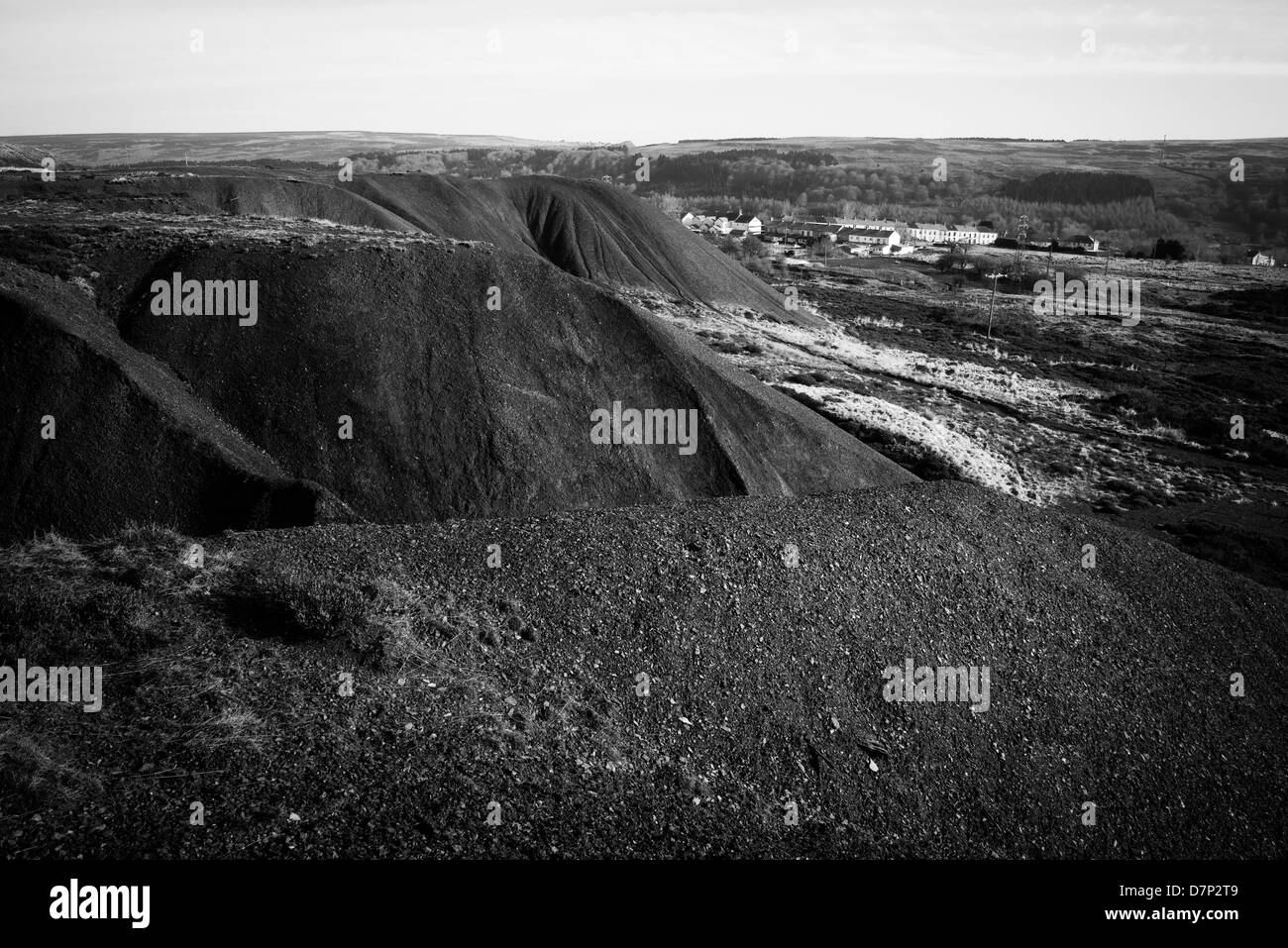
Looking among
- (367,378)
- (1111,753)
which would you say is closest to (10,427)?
(367,378)

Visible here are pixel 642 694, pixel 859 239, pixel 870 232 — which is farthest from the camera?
pixel 870 232

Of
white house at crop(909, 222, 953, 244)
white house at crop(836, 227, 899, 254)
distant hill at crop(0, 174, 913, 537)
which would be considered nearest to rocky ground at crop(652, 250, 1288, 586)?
distant hill at crop(0, 174, 913, 537)

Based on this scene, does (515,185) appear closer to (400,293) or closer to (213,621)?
(400,293)

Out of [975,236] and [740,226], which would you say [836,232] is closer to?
[740,226]

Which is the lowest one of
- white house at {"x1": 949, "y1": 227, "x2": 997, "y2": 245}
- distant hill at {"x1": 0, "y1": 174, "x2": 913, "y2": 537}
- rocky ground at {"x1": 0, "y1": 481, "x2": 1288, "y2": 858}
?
rocky ground at {"x1": 0, "y1": 481, "x2": 1288, "y2": 858}

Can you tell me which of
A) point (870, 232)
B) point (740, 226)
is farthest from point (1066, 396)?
point (740, 226)

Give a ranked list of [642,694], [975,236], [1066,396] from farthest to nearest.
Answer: [975,236] < [1066,396] < [642,694]

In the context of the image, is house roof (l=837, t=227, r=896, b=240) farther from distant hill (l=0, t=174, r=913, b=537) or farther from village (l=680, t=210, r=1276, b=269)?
→ distant hill (l=0, t=174, r=913, b=537)

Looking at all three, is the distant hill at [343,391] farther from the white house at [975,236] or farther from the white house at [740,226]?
the white house at [975,236]

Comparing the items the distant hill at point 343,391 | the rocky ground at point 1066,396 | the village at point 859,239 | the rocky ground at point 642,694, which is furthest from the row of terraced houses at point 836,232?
the rocky ground at point 642,694

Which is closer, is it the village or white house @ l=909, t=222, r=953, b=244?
the village
